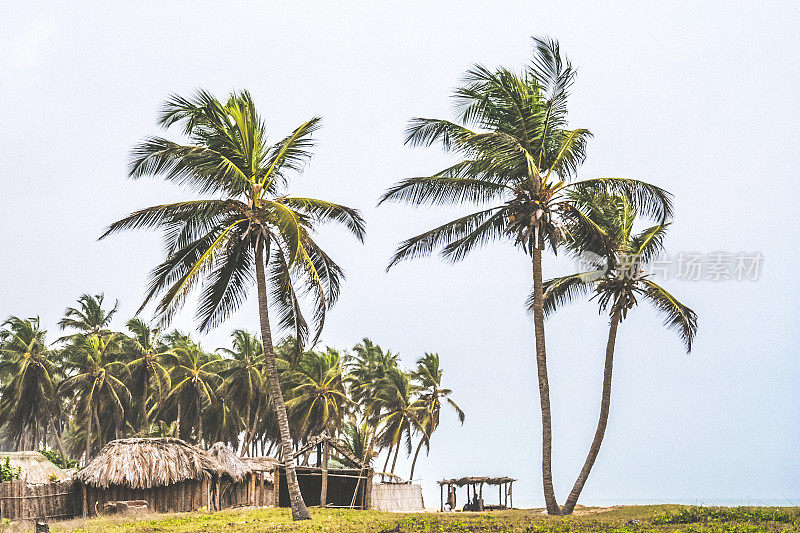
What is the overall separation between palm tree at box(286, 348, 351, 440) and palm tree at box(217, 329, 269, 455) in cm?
246

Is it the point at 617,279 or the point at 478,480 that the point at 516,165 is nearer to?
the point at 617,279

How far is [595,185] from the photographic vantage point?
2014cm

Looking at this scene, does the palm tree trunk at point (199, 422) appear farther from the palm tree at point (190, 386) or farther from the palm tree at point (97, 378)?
the palm tree at point (97, 378)

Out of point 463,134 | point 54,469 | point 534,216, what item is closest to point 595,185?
point 534,216

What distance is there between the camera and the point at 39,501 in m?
24.3

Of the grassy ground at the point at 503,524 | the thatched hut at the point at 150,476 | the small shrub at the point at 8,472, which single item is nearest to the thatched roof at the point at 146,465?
the thatched hut at the point at 150,476

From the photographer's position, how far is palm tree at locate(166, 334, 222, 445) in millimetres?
47500

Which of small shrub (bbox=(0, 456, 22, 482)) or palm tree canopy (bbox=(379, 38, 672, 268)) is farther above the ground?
palm tree canopy (bbox=(379, 38, 672, 268))

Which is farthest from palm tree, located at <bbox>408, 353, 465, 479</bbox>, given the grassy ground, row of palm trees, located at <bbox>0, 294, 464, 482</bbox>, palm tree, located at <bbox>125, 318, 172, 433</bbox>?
the grassy ground

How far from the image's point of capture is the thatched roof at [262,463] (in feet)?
97.3

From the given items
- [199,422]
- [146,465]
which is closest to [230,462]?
[146,465]

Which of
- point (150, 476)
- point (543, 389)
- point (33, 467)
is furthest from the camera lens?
point (33, 467)

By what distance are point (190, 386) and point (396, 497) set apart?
17.7m

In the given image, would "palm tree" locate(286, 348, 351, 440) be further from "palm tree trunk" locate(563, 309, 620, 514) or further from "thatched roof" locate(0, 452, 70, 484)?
"palm tree trunk" locate(563, 309, 620, 514)
